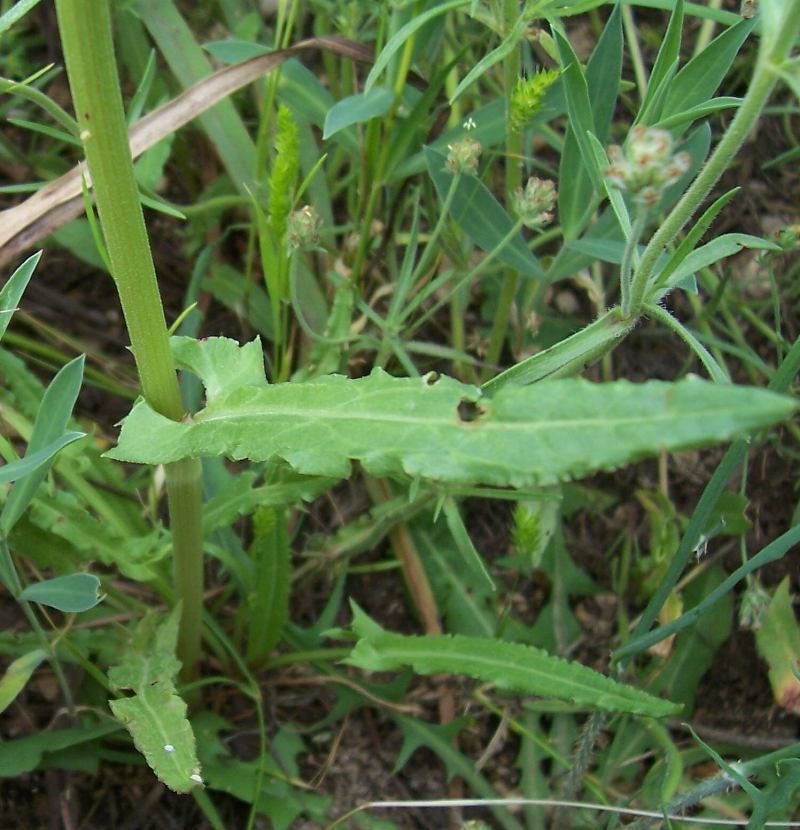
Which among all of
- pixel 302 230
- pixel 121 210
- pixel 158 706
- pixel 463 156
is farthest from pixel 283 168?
pixel 158 706

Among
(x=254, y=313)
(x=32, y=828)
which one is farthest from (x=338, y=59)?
(x=32, y=828)

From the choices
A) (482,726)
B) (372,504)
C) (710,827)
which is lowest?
(710,827)

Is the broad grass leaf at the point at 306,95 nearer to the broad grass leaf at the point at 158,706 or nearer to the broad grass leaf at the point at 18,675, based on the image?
the broad grass leaf at the point at 158,706

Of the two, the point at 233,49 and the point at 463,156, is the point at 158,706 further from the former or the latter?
the point at 233,49

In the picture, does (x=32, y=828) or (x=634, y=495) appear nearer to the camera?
(x=32, y=828)

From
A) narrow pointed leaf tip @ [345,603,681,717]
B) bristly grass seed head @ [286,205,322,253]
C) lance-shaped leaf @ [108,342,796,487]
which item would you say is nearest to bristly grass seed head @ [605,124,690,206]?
lance-shaped leaf @ [108,342,796,487]

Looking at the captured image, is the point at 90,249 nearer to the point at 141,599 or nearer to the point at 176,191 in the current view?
the point at 176,191

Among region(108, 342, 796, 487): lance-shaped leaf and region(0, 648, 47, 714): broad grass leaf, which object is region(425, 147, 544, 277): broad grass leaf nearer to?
region(108, 342, 796, 487): lance-shaped leaf
